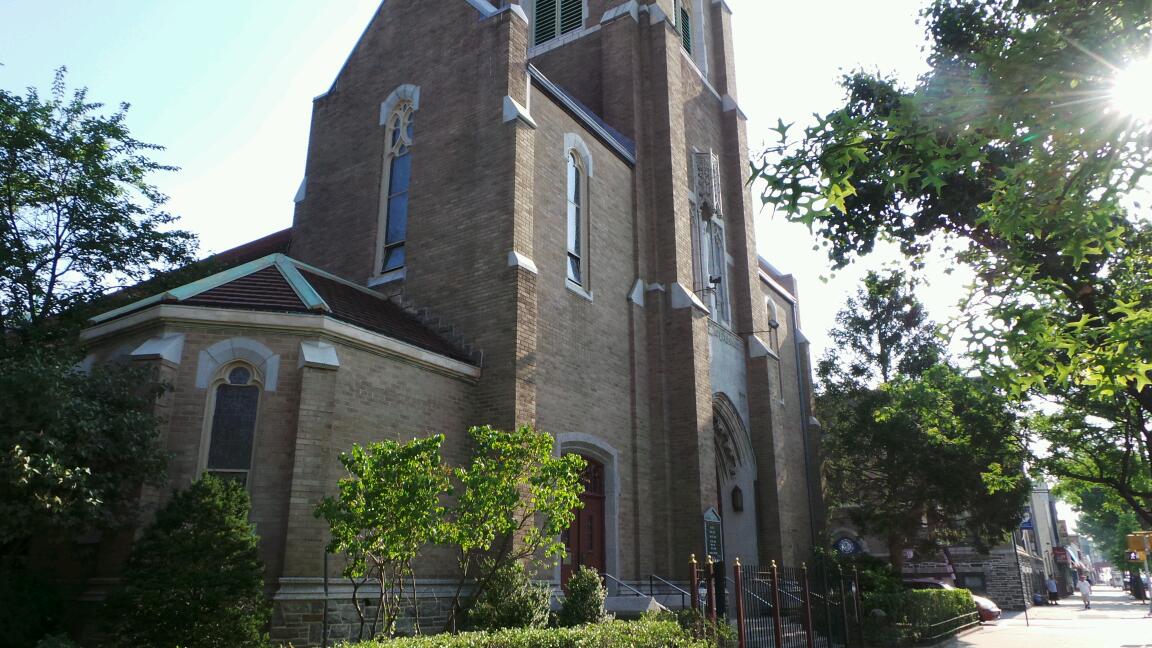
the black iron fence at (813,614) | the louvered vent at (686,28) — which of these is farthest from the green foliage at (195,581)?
the louvered vent at (686,28)

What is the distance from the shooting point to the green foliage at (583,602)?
39.3ft

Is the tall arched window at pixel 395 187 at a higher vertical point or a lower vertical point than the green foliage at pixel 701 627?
higher

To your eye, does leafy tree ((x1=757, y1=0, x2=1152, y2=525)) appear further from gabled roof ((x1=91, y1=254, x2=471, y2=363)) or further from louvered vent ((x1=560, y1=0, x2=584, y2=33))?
louvered vent ((x1=560, y1=0, x2=584, y2=33))

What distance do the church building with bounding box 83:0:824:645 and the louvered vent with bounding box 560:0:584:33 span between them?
0.29 ft

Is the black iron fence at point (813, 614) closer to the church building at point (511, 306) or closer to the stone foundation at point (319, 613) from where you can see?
the church building at point (511, 306)

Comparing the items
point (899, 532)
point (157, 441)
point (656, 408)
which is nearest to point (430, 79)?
point (656, 408)

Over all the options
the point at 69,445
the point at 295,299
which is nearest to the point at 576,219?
the point at 295,299

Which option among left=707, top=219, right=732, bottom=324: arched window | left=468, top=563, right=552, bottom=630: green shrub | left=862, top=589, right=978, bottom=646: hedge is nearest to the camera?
left=468, top=563, right=552, bottom=630: green shrub

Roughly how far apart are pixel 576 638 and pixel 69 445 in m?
6.98

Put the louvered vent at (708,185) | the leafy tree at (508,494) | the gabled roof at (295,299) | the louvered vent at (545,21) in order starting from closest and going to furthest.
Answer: the leafy tree at (508,494) → the gabled roof at (295,299) → the louvered vent at (708,185) → the louvered vent at (545,21)

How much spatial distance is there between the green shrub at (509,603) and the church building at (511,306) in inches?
86.7

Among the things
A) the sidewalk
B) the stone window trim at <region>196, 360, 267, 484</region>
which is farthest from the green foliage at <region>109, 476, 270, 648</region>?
the sidewalk

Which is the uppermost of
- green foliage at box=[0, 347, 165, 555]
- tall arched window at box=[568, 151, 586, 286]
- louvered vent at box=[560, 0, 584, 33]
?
louvered vent at box=[560, 0, 584, 33]

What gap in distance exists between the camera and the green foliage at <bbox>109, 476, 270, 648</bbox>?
944 cm
